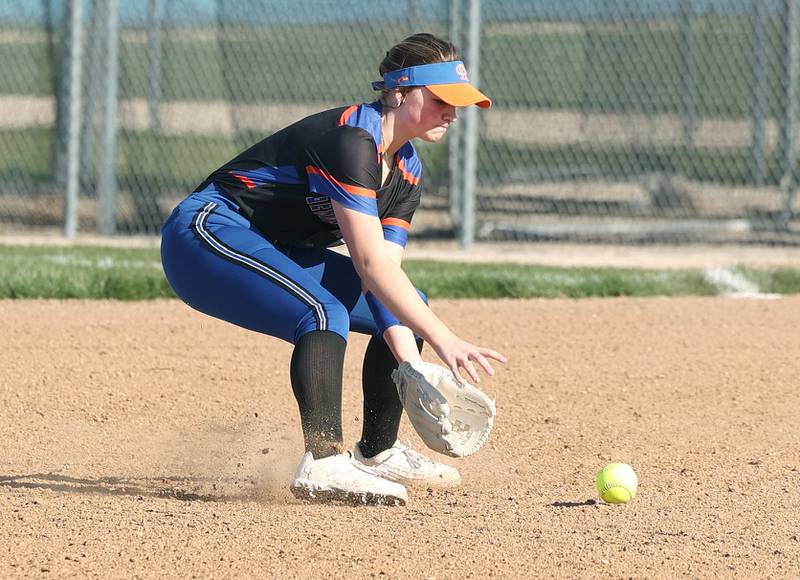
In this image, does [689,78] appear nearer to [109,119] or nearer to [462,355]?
[109,119]

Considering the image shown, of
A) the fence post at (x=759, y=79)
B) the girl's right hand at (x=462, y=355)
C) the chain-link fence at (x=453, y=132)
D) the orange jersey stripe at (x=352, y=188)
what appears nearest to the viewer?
the girl's right hand at (x=462, y=355)

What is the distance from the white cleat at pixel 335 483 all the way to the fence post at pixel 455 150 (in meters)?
6.02

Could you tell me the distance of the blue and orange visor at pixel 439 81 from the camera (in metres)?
3.47

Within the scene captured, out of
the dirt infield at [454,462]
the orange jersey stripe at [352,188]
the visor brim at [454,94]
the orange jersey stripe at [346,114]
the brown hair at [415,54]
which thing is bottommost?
the dirt infield at [454,462]

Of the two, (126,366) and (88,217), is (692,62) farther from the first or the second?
(126,366)

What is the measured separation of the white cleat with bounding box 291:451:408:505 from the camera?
3.52 m

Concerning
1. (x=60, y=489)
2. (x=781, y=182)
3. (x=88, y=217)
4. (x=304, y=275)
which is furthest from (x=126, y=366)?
(x=781, y=182)

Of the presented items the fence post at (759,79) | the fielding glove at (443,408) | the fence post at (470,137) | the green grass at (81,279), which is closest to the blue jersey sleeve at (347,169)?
the fielding glove at (443,408)

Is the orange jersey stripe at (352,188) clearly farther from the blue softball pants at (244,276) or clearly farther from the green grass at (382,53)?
the green grass at (382,53)

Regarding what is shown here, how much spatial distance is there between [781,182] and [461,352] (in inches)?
305

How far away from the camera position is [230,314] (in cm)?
371

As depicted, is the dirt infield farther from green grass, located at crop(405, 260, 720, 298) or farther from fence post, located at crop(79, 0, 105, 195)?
fence post, located at crop(79, 0, 105, 195)

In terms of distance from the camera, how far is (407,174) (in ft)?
12.5

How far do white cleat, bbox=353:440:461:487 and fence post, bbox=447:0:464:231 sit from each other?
552 centimetres
